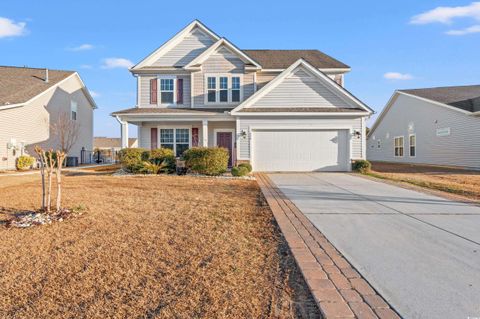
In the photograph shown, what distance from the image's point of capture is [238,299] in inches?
108

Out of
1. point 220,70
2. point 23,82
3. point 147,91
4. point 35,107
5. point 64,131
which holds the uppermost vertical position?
point 23,82

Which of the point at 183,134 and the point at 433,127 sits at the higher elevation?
the point at 433,127

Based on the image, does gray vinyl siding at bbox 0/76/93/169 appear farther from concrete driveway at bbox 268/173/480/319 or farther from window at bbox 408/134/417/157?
window at bbox 408/134/417/157

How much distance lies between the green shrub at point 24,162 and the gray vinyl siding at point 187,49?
34.1 ft

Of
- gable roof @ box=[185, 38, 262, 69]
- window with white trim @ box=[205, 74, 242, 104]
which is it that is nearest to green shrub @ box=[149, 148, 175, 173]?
window with white trim @ box=[205, 74, 242, 104]

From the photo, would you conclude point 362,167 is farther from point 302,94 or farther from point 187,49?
point 187,49

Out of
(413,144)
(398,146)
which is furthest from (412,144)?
(398,146)

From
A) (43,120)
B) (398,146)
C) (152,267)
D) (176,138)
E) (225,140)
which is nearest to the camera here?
(152,267)

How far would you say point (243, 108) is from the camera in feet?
49.3

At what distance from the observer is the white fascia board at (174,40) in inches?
673

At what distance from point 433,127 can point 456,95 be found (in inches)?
112

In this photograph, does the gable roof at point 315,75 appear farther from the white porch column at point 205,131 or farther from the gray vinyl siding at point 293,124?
the white porch column at point 205,131

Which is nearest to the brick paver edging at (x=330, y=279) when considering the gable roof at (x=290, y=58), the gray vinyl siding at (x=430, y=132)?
the gable roof at (x=290, y=58)

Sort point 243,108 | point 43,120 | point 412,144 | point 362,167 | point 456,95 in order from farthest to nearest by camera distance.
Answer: point 412,144, point 43,120, point 456,95, point 243,108, point 362,167
